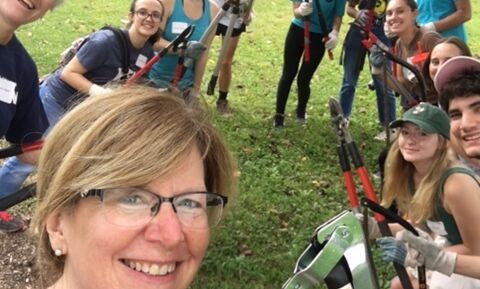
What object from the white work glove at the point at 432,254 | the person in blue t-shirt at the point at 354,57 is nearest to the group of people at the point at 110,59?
the person in blue t-shirt at the point at 354,57

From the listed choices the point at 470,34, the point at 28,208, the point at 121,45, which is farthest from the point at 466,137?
the point at 470,34

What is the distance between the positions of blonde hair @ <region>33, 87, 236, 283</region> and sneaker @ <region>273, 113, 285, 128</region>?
15.5 ft

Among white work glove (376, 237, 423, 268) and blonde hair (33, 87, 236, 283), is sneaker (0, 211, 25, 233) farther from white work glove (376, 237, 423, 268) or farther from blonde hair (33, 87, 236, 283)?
blonde hair (33, 87, 236, 283)

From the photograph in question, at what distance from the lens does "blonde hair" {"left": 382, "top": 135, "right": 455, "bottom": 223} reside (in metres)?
2.75

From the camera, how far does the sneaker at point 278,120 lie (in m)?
6.14

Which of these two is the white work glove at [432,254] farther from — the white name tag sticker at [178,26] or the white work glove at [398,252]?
the white name tag sticker at [178,26]

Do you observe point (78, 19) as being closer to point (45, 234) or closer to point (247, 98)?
point (247, 98)

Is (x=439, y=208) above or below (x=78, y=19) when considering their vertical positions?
above

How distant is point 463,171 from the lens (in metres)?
2.65

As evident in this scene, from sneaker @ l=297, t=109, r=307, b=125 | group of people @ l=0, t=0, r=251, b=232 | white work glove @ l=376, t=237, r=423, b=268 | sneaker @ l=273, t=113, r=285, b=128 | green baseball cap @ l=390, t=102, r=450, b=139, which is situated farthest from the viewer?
sneaker @ l=297, t=109, r=307, b=125

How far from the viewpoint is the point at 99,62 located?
12.9ft

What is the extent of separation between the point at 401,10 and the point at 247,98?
280cm

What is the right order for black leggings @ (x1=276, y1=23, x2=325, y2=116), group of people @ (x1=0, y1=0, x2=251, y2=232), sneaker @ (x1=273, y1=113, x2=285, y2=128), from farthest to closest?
sneaker @ (x1=273, y1=113, x2=285, y2=128) → black leggings @ (x1=276, y1=23, x2=325, y2=116) → group of people @ (x1=0, y1=0, x2=251, y2=232)

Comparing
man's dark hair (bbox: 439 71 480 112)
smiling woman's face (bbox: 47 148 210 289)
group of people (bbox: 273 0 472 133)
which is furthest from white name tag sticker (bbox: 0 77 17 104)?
group of people (bbox: 273 0 472 133)
